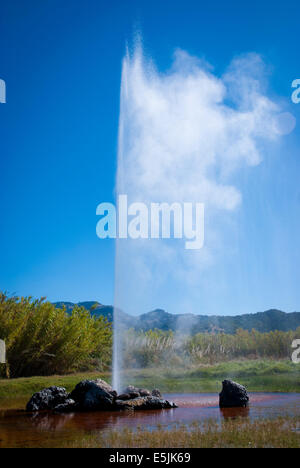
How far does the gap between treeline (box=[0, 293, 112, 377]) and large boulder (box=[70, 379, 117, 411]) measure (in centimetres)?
862

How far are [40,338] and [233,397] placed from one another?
497 inches

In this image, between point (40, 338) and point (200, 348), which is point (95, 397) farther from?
point (200, 348)

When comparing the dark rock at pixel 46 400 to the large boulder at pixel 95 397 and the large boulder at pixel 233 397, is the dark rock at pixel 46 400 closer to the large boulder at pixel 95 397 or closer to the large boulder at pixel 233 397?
the large boulder at pixel 95 397

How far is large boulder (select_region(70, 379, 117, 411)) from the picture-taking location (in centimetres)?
1408

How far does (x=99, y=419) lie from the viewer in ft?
39.6

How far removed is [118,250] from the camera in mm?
20516

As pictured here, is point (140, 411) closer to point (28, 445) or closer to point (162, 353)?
point (28, 445)

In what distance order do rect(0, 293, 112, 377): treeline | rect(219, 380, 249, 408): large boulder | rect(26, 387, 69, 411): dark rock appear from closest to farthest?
1. rect(219, 380, 249, 408): large boulder
2. rect(26, 387, 69, 411): dark rock
3. rect(0, 293, 112, 377): treeline

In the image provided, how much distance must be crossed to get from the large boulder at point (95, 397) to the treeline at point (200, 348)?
1791 centimetres

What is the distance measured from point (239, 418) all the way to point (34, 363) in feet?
50.7

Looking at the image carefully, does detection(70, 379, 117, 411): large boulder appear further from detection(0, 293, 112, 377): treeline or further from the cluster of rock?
detection(0, 293, 112, 377): treeline

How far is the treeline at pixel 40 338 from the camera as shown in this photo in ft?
74.6

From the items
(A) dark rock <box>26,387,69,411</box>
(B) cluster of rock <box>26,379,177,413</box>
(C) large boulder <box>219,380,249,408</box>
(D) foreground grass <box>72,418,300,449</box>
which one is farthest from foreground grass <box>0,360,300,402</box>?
(D) foreground grass <box>72,418,300,449</box>
